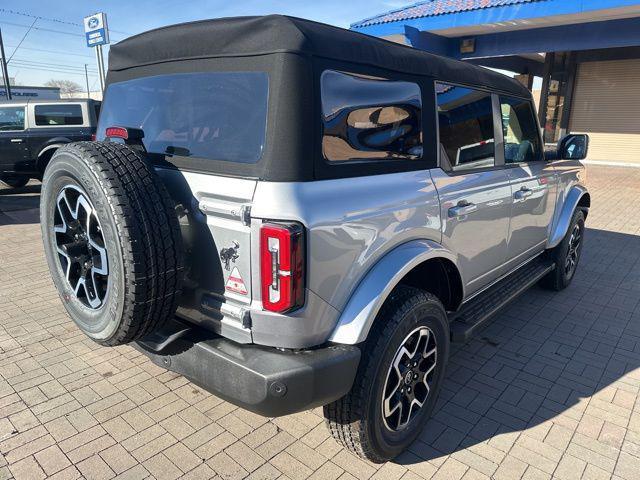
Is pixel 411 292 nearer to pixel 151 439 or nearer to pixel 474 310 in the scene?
pixel 474 310

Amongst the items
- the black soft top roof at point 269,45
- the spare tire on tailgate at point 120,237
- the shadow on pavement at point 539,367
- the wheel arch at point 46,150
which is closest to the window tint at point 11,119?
the wheel arch at point 46,150

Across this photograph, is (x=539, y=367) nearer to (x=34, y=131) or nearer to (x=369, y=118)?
(x=369, y=118)

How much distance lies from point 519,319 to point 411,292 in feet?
7.64

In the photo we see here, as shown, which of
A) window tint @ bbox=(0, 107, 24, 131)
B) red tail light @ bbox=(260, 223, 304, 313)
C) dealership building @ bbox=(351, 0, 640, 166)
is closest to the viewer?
red tail light @ bbox=(260, 223, 304, 313)

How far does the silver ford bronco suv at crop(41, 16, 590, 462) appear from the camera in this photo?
6.37ft

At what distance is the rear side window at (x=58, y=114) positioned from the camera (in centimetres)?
1008

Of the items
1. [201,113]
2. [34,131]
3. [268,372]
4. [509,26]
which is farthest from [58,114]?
[509,26]

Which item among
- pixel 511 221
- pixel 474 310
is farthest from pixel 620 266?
pixel 474 310

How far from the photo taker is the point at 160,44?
8.18 ft

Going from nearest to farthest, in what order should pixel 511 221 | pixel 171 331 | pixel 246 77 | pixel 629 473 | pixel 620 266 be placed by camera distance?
1. pixel 246 77
2. pixel 171 331
3. pixel 629 473
4. pixel 511 221
5. pixel 620 266

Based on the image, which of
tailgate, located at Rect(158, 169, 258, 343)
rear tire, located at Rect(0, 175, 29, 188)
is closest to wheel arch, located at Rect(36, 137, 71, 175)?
rear tire, located at Rect(0, 175, 29, 188)

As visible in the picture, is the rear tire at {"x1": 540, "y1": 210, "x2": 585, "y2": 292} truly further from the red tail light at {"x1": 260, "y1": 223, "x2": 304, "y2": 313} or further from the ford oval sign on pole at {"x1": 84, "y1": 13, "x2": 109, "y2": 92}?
the ford oval sign on pole at {"x1": 84, "y1": 13, "x2": 109, "y2": 92}

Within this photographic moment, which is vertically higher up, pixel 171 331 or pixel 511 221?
pixel 511 221

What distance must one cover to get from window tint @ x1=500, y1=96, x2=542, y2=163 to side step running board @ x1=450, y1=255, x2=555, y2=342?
984 millimetres
